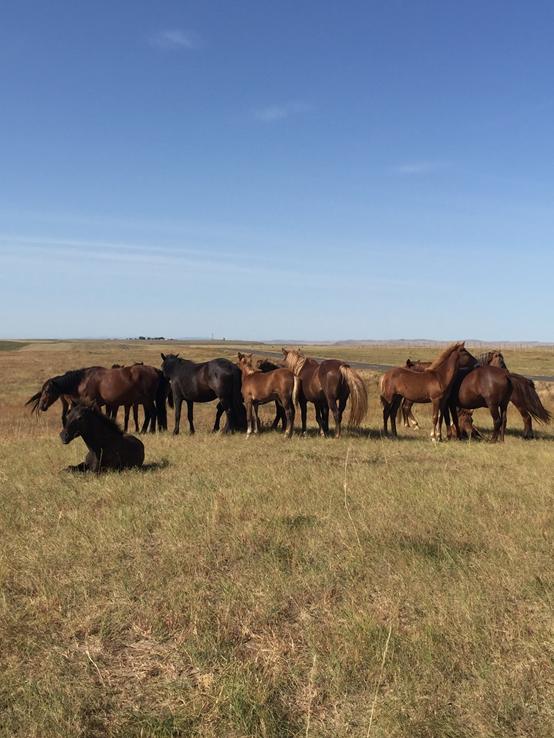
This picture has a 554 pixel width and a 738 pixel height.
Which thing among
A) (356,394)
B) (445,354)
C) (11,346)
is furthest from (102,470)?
(11,346)

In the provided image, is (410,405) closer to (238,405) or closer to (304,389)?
(304,389)

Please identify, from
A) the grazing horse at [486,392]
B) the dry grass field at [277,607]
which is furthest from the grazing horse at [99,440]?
the grazing horse at [486,392]

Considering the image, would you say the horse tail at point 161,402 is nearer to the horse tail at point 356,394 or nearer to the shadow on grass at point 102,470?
the horse tail at point 356,394

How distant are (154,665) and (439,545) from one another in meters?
3.37

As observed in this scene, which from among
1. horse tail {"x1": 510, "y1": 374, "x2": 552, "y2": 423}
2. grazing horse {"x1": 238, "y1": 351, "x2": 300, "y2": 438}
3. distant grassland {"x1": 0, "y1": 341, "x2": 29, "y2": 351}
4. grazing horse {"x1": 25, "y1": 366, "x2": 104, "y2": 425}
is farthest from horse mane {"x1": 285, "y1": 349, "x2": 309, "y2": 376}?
distant grassland {"x1": 0, "y1": 341, "x2": 29, "y2": 351}

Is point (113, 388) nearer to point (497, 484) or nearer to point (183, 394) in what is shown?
point (183, 394)

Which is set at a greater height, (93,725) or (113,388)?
(113,388)

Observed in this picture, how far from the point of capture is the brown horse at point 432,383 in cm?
1438

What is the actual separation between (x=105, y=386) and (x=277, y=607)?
11769 millimetres

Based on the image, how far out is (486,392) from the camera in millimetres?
14188

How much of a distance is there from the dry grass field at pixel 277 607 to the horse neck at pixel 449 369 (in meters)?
5.34

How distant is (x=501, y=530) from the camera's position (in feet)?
21.0

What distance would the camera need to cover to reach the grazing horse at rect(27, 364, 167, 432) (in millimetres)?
15148

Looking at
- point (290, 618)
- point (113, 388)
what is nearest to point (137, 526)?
point (290, 618)
